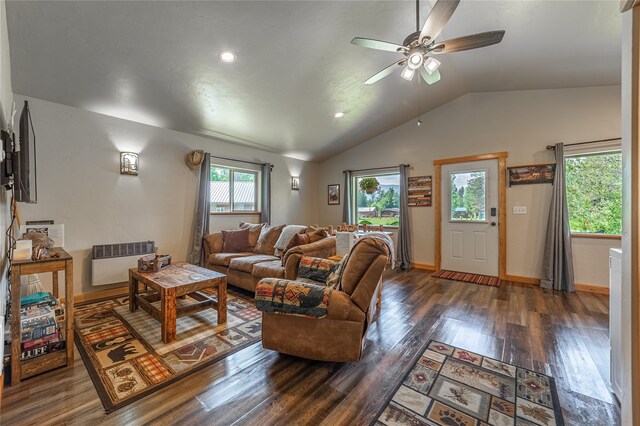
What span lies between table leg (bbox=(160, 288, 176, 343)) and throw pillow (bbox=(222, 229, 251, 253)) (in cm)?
190

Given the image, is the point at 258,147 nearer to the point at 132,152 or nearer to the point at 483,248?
the point at 132,152

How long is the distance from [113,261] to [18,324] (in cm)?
182

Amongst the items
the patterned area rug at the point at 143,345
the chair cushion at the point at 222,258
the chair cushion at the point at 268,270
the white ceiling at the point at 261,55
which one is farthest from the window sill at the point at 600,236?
the chair cushion at the point at 222,258

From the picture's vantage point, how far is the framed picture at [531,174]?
403 centimetres

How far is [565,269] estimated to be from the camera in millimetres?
3822

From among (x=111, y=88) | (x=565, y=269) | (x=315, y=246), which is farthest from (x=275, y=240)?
(x=565, y=269)

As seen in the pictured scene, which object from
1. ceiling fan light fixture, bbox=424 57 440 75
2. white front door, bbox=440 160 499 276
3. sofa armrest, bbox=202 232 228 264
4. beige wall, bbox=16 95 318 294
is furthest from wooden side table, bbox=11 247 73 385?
white front door, bbox=440 160 499 276

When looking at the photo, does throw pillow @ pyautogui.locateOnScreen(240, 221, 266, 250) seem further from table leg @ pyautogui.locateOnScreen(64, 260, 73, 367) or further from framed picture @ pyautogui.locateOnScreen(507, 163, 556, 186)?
framed picture @ pyautogui.locateOnScreen(507, 163, 556, 186)

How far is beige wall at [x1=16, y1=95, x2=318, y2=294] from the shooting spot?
3.05 metres

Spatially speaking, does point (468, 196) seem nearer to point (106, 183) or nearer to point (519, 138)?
point (519, 138)

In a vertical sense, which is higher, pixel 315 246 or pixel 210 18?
pixel 210 18

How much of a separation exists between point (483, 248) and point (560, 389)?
319 cm

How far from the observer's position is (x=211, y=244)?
409 cm

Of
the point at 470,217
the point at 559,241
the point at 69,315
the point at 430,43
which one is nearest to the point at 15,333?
the point at 69,315
